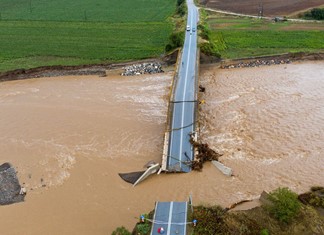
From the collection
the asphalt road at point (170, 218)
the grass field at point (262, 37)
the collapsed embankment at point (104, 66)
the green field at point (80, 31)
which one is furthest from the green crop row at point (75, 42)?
the asphalt road at point (170, 218)

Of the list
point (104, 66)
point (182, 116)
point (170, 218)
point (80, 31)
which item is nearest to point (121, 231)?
point (170, 218)

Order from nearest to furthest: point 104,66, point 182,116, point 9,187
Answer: point 9,187
point 182,116
point 104,66

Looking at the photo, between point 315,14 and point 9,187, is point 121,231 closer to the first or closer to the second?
point 9,187

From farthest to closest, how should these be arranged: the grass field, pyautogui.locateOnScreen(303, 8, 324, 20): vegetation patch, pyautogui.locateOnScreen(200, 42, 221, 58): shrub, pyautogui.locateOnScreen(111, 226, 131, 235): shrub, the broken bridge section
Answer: pyautogui.locateOnScreen(303, 8, 324, 20): vegetation patch
the grass field
pyautogui.locateOnScreen(200, 42, 221, 58): shrub
the broken bridge section
pyautogui.locateOnScreen(111, 226, 131, 235): shrub

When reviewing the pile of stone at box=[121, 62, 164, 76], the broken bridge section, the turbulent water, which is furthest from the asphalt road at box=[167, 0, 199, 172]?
the pile of stone at box=[121, 62, 164, 76]

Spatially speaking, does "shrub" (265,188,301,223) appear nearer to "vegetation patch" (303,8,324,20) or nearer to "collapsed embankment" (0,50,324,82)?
"collapsed embankment" (0,50,324,82)

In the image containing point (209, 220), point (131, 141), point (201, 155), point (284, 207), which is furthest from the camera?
point (131, 141)

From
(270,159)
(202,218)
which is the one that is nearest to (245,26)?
(270,159)
